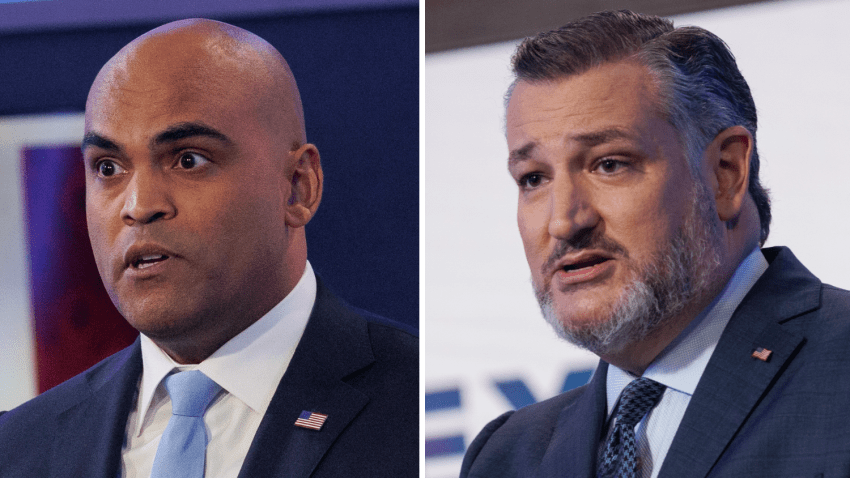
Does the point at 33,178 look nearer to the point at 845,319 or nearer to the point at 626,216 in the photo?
the point at 626,216

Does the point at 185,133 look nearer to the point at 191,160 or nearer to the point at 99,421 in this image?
the point at 191,160

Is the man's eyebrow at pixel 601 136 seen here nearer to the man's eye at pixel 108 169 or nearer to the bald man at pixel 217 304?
the bald man at pixel 217 304

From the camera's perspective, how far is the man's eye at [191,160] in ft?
7.96

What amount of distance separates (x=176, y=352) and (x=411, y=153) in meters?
0.88

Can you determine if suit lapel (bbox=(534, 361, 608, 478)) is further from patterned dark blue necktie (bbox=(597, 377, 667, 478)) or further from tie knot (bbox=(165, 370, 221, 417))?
tie knot (bbox=(165, 370, 221, 417))

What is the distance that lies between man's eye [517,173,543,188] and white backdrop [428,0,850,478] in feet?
1.87

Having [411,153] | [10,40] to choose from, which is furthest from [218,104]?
[10,40]

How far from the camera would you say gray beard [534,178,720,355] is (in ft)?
6.94

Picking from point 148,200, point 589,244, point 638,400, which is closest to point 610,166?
point 589,244

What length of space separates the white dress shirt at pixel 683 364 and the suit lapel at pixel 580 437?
5.3 inches

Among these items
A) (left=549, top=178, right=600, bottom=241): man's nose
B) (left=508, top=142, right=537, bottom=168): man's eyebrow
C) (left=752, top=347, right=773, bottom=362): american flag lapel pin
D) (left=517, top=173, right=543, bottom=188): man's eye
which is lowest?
→ (left=752, top=347, right=773, bottom=362): american flag lapel pin

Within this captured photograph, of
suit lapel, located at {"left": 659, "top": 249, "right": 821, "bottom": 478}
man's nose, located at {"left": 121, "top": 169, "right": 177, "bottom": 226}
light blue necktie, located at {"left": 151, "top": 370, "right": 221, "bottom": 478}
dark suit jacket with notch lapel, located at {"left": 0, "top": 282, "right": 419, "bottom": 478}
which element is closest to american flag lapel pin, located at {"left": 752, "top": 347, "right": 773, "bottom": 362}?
suit lapel, located at {"left": 659, "top": 249, "right": 821, "bottom": 478}

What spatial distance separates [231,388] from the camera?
2.43m

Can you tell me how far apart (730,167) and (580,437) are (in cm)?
77
